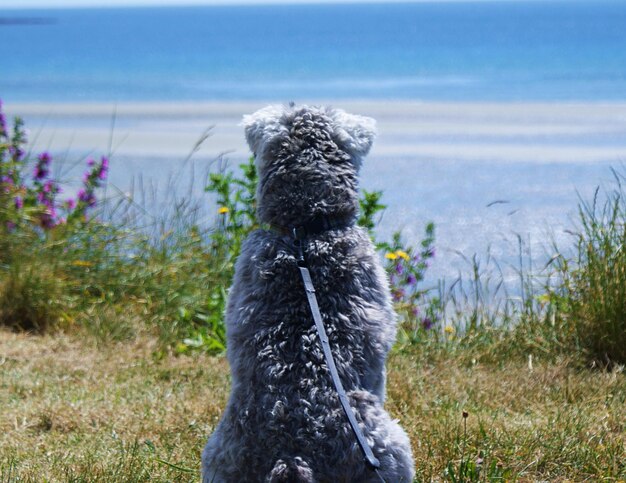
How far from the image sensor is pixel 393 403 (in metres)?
5.01

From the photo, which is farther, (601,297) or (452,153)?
(452,153)

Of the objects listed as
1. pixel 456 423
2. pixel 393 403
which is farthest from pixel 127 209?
pixel 456 423

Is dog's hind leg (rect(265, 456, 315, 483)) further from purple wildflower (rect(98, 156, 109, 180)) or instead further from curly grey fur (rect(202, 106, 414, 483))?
purple wildflower (rect(98, 156, 109, 180))

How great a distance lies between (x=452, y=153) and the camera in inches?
570

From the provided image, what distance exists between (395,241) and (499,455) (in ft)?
9.75

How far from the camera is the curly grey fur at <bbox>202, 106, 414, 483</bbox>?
2896mm

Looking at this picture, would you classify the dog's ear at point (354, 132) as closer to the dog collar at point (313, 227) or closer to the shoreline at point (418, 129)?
the dog collar at point (313, 227)

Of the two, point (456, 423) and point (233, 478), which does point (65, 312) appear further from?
point (233, 478)

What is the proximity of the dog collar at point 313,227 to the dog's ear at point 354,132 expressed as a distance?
27 cm

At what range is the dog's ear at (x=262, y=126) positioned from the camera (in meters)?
3.25

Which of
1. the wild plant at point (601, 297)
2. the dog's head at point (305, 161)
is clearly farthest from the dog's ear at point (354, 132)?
the wild plant at point (601, 297)

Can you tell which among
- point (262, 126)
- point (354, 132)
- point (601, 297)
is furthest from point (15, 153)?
point (354, 132)

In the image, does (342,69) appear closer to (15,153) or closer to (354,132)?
(15,153)

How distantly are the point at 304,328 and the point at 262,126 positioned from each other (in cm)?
78
